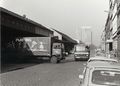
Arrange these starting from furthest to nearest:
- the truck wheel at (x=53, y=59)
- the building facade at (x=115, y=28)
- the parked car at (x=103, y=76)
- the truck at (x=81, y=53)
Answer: the building facade at (x=115, y=28) → the truck at (x=81, y=53) → the truck wheel at (x=53, y=59) → the parked car at (x=103, y=76)

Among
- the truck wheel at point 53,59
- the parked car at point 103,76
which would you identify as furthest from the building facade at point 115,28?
the parked car at point 103,76

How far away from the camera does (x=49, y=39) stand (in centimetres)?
3403

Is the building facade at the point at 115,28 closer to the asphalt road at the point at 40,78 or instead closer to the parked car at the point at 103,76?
the asphalt road at the point at 40,78

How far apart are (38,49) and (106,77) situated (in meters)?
28.9

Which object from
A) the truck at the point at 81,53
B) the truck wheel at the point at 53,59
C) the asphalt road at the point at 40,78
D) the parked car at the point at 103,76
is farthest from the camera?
the truck at the point at 81,53

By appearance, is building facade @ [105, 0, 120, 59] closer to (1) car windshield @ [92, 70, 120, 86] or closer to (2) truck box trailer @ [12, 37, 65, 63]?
(2) truck box trailer @ [12, 37, 65, 63]

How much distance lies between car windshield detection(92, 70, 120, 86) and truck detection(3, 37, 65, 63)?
27.4 metres

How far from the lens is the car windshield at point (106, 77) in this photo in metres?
5.45

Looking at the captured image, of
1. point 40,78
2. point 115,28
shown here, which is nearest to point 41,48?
point 40,78

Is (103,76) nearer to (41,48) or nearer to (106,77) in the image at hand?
(106,77)

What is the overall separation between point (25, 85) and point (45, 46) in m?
21.1

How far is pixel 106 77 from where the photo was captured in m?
5.56

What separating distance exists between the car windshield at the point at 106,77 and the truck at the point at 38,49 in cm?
2744

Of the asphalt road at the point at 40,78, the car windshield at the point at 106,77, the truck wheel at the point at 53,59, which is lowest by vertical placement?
the asphalt road at the point at 40,78
